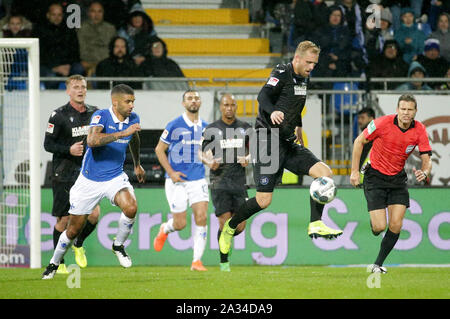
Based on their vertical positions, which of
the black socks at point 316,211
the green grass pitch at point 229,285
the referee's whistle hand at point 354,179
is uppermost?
the referee's whistle hand at point 354,179

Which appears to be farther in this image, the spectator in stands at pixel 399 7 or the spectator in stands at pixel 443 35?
the spectator in stands at pixel 399 7

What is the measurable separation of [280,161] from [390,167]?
1.57 m

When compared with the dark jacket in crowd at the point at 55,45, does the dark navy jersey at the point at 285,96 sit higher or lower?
lower

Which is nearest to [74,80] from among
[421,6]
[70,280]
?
[70,280]

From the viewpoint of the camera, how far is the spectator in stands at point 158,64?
50.5ft

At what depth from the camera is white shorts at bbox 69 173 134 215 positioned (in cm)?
1010

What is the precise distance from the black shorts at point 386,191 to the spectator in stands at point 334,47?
538 centimetres

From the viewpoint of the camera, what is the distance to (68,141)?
11797 millimetres

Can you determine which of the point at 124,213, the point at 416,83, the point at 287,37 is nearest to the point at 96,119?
the point at 124,213

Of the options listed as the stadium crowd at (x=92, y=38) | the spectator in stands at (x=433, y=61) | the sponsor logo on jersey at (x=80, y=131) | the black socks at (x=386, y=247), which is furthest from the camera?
the spectator in stands at (x=433, y=61)

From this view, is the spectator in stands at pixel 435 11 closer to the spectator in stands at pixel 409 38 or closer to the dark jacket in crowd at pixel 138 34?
the spectator in stands at pixel 409 38

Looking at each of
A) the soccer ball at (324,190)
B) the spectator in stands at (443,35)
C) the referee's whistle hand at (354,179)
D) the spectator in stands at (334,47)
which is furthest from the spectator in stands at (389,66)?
the soccer ball at (324,190)

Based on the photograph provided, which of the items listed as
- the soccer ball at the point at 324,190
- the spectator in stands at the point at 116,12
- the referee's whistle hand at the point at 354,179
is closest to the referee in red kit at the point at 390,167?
the referee's whistle hand at the point at 354,179

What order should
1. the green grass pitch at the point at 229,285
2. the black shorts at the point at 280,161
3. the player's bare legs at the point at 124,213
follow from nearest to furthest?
the green grass pitch at the point at 229,285 < the black shorts at the point at 280,161 < the player's bare legs at the point at 124,213
